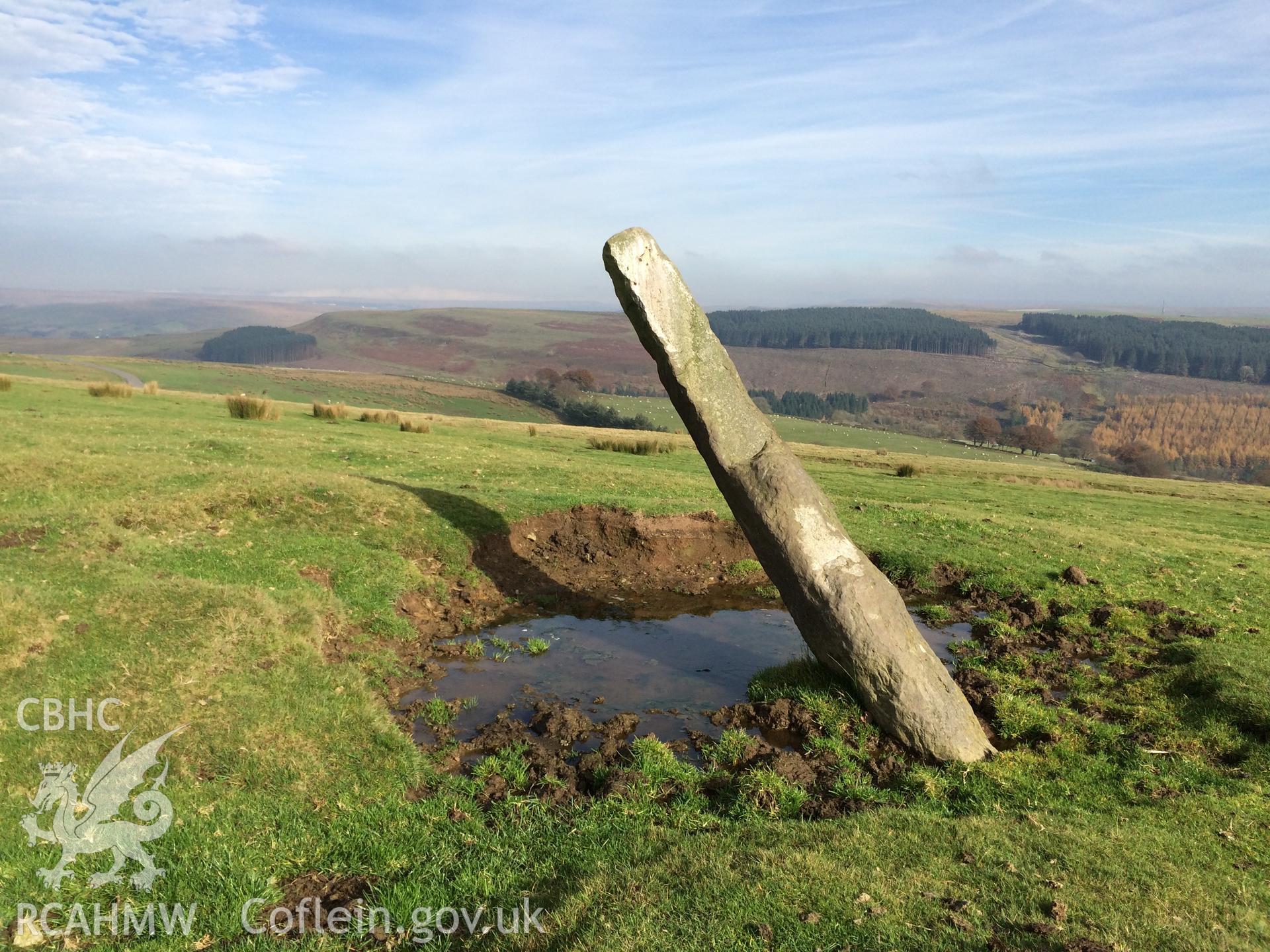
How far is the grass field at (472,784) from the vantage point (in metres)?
6.29

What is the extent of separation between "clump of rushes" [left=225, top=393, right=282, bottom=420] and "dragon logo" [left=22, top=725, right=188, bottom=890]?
26826mm

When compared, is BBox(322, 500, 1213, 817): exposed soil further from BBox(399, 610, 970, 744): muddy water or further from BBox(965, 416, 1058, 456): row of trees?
BBox(965, 416, 1058, 456): row of trees

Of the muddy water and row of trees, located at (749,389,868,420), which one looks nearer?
the muddy water

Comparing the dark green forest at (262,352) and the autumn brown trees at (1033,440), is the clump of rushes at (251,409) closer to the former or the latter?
the autumn brown trees at (1033,440)

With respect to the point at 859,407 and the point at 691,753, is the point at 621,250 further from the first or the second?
the point at 859,407

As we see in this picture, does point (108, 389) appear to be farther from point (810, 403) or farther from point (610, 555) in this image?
point (810, 403)

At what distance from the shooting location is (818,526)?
1082 centimetres

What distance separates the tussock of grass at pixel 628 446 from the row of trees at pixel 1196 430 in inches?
5363

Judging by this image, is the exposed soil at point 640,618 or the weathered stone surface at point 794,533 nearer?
the exposed soil at point 640,618

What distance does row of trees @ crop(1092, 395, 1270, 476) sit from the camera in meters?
152

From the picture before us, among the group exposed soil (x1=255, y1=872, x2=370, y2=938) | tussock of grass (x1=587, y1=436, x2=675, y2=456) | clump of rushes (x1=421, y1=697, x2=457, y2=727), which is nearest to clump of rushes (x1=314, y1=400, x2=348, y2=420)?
tussock of grass (x1=587, y1=436, x2=675, y2=456)

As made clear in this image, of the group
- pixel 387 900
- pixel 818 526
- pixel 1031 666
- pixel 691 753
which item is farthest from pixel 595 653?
pixel 1031 666

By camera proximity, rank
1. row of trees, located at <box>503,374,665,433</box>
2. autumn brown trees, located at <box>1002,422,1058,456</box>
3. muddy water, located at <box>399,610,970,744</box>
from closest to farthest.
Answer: muddy water, located at <box>399,610,970,744</box>, row of trees, located at <box>503,374,665,433</box>, autumn brown trees, located at <box>1002,422,1058,456</box>

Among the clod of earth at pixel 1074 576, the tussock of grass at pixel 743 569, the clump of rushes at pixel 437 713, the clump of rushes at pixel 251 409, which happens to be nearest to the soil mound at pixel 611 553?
the tussock of grass at pixel 743 569
